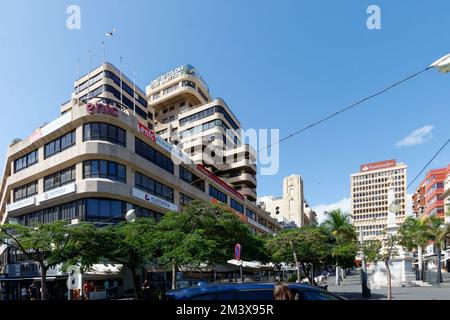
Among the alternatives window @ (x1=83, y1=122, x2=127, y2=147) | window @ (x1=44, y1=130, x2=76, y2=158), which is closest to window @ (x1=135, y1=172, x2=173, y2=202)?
window @ (x1=83, y1=122, x2=127, y2=147)

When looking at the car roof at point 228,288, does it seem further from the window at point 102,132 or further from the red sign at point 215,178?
the red sign at point 215,178

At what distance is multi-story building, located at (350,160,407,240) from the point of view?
160250 millimetres

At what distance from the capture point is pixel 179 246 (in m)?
18.8

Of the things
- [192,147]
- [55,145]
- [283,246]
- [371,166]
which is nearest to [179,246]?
[283,246]

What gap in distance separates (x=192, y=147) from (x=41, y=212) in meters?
36.4

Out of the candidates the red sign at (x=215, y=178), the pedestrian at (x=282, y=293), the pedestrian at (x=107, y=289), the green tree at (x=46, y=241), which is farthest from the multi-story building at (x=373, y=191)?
the pedestrian at (x=282, y=293)

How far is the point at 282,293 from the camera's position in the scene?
6.03 m

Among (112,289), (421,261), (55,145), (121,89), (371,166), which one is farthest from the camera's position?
(371,166)

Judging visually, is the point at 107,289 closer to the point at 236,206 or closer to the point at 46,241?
the point at 46,241

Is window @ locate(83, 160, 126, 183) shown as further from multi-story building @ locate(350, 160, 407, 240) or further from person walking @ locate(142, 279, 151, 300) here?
multi-story building @ locate(350, 160, 407, 240)

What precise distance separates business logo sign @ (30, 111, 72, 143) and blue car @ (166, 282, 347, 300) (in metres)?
28.7

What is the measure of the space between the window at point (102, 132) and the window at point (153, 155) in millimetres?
2707

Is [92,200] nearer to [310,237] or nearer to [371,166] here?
[310,237]

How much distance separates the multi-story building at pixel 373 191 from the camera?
526ft
